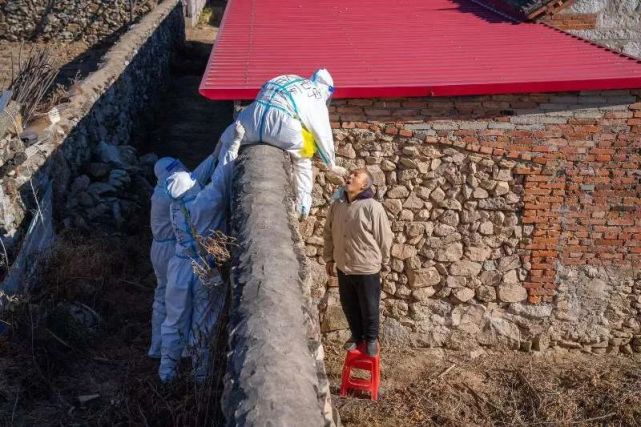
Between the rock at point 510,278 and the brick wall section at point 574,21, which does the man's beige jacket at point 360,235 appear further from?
the brick wall section at point 574,21

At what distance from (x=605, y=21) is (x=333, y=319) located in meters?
4.73

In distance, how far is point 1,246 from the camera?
6160mm

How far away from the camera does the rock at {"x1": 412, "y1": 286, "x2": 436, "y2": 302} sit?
6484 millimetres

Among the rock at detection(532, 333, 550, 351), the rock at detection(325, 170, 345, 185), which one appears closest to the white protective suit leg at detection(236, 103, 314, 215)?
the rock at detection(325, 170, 345, 185)

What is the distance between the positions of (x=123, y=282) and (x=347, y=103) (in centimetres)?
259

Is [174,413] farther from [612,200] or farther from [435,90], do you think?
[612,200]

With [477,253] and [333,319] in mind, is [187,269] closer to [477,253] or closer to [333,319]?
[333,319]

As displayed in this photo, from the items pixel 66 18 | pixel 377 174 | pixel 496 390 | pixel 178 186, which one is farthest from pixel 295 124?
pixel 66 18

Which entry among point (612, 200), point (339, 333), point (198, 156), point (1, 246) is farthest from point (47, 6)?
point (612, 200)

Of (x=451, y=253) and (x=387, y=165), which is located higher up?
(x=387, y=165)

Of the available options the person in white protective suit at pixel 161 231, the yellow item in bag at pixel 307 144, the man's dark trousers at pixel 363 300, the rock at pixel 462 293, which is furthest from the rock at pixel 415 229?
the person in white protective suit at pixel 161 231

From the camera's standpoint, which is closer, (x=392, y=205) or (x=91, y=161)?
(x=392, y=205)

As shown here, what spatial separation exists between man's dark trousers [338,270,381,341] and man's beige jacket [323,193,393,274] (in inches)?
3.8

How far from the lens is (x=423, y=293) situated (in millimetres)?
6496
